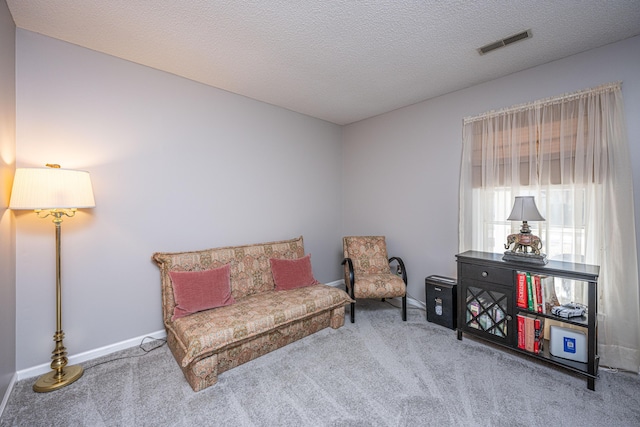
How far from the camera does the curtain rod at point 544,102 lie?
227 cm

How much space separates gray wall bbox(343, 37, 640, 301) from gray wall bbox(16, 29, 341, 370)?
147 cm

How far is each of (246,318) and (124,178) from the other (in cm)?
172

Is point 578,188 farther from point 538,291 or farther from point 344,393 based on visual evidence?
point 344,393

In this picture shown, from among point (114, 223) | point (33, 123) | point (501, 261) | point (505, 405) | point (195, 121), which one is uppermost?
point (195, 121)

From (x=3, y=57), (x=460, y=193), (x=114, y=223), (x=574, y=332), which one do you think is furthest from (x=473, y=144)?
(x=3, y=57)

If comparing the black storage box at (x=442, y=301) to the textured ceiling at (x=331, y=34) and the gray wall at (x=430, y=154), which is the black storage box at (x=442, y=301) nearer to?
the gray wall at (x=430, y=154)

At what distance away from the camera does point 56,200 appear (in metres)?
1.86

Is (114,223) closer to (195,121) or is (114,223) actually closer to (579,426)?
(195,121)

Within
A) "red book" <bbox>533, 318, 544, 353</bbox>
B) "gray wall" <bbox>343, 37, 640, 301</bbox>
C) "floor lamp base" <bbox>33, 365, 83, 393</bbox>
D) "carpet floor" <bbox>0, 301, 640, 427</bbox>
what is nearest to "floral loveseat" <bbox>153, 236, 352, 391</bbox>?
"carpet floor" <bbox>0, 301, 640, 427</bbox>

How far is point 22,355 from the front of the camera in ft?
6.79

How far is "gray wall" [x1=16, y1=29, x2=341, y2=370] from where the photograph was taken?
83.9 inches

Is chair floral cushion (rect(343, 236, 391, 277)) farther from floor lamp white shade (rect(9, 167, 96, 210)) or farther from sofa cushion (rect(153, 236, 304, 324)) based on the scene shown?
floor lamp white shade (rect(9, 167, 96, 210))

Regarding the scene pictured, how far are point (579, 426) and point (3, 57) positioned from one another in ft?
14.4

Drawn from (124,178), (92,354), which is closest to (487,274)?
(124,178)
